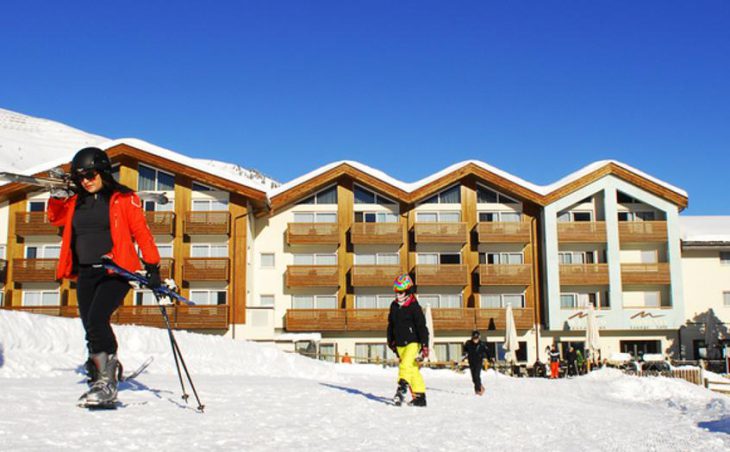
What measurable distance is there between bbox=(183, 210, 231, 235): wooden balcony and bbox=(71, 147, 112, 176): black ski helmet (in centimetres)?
3304

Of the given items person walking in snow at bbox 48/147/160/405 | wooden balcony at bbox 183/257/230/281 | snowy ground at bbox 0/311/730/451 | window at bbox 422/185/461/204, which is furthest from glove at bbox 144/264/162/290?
window at bbox 422/185/461/204

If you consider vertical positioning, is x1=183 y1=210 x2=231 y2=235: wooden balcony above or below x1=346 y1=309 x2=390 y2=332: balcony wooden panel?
above

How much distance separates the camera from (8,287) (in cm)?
3903

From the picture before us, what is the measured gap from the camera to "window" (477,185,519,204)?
141 ft

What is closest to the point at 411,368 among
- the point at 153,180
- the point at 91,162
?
the point at 91,162

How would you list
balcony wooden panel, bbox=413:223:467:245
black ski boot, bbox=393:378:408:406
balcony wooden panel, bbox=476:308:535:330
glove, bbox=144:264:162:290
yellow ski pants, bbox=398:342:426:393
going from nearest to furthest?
glove, bbox=144:264:162:290, black ski boot, bbox=393:378:408:406, yellow ski pants, bbox=398:342:426:393, balcony wooden panel, bbox=476:308:535:330, balcony wooden panel, bbox=413:223:467:245

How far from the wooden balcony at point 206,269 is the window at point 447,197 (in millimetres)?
11747

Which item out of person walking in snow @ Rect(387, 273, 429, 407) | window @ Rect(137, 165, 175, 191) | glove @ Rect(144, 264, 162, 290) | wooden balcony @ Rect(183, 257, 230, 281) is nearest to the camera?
glove @ Rect(144, 264, 162, 290)

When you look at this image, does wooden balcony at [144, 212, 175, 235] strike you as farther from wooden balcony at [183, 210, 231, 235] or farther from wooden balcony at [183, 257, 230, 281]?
wooden balcony at [183, 257, 230, 281]

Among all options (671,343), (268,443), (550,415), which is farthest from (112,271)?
(671,343)

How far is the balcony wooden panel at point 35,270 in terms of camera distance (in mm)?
38344

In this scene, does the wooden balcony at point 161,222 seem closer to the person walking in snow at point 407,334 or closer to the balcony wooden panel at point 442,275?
the balcony wooden panel at point 442,275

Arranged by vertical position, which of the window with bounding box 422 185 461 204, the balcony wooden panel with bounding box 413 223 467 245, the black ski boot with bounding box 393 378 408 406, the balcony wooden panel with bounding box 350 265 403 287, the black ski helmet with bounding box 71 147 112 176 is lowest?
the black ski boot with bounding box 393 378 408 406

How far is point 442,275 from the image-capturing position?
40688 millimetres
